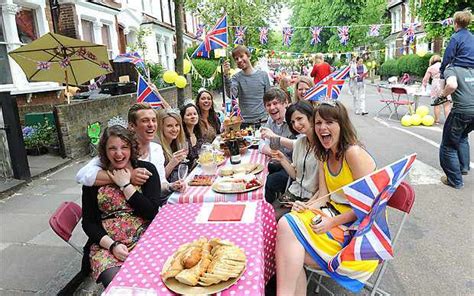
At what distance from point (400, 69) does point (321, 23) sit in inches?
434

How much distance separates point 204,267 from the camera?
1.58m

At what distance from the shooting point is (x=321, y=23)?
34.8m

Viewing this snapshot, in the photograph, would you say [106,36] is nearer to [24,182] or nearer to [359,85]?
[359,85]

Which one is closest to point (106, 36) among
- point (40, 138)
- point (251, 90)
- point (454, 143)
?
point (40, 138)

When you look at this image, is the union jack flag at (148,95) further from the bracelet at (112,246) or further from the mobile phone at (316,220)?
the mobile phone at (316,220)

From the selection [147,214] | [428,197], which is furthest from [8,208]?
[428,197]

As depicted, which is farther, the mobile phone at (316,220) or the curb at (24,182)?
the curb at (24,182)

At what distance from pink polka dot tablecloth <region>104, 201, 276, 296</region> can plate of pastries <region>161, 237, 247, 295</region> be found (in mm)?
37

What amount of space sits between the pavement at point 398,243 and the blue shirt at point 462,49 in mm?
1700

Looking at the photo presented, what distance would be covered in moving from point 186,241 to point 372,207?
1.07m

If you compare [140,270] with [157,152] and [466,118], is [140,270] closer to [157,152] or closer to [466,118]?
[157,152]

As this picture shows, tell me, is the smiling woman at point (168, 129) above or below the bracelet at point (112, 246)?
above

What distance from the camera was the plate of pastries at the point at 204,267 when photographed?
1502 mm

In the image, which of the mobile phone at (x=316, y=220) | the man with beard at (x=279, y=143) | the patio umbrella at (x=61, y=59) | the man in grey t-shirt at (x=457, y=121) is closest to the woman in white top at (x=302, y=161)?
the man with beard at (x=279, y=143)
